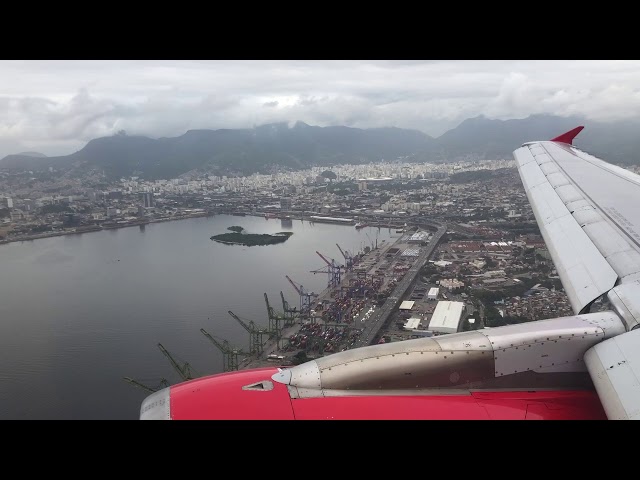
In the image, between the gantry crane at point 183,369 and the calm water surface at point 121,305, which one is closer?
the gantry crane at point 183,369

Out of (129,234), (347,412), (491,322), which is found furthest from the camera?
(129,234)

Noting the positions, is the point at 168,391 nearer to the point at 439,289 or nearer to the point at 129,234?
the point at 439,289

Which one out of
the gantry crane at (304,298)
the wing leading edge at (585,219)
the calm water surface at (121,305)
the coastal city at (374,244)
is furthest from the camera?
the gantry crane at (304,298)

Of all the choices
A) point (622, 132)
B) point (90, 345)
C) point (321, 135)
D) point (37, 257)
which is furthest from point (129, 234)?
point (321, 135)

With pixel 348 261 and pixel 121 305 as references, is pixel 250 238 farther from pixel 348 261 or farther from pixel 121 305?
pixel 121 305

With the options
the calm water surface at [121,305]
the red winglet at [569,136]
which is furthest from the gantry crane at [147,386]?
the red winglet at [569,136]

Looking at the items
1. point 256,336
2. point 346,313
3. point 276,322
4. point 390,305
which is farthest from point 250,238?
point 256,336

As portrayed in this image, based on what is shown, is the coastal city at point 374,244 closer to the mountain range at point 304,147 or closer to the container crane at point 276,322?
the container crane at point 276,322
